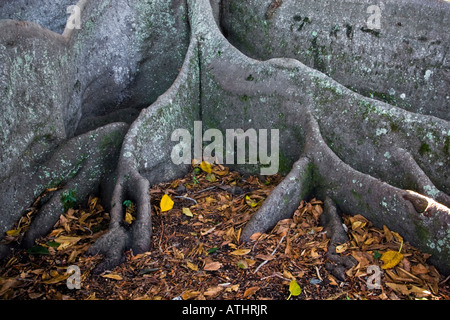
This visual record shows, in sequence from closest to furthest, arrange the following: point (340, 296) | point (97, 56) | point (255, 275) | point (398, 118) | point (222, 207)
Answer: point (340, 296), point (255, 275), point (398, 118), point (222, 207), point (97, 56)

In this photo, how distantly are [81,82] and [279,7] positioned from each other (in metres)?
2.21

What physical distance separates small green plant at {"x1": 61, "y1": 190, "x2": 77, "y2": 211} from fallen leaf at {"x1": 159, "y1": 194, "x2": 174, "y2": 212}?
0.80 metres

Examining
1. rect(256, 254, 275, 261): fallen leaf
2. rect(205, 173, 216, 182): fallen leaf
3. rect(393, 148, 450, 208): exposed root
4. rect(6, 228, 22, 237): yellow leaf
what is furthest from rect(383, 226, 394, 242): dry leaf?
rect(6, 228, 22, 237): yellow leaf

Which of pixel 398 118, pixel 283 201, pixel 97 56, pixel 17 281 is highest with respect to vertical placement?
pixel 97 56

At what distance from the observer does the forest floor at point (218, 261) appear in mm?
3123

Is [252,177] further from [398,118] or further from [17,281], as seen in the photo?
[17,281]

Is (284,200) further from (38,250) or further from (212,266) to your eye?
(38,250)

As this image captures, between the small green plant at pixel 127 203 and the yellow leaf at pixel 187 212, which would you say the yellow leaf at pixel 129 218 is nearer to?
the small green plant at pixel 127 203

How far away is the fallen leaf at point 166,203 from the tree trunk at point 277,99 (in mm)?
261

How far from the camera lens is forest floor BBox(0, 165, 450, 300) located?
10.2 ft

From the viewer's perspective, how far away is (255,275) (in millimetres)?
3268

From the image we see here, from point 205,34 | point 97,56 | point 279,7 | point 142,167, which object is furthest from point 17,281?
point 279,7

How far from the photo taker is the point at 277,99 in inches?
168

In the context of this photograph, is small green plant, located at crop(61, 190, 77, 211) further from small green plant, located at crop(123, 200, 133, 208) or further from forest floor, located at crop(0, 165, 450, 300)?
small green plant, located at crop(123, 200, 133, 208)
